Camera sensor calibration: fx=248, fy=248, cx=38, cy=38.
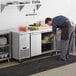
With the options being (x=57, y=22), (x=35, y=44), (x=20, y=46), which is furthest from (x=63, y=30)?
(x=20, y=46)

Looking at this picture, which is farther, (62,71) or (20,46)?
(20,46)

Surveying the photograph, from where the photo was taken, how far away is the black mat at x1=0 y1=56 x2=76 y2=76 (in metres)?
5.27

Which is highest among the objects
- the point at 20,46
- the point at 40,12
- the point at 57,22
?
the point at 40,12

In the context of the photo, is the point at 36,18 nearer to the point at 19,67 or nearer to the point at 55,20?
the point at 55,20

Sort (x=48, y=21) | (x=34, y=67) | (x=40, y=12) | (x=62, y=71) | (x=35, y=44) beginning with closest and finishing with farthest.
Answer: (x=62, y=71) < (x=34, y=67) < (x=35, y=44) < (x=48, y=21) < (x=40, y=12)

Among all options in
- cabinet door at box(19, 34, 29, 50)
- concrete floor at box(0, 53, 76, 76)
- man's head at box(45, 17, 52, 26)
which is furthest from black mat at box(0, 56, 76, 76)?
man's head at box(45, 17, 52, 26)

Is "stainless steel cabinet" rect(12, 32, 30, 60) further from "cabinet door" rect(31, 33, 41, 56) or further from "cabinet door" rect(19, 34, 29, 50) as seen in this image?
"cabinet door" rect(31, 33, 41, 56)

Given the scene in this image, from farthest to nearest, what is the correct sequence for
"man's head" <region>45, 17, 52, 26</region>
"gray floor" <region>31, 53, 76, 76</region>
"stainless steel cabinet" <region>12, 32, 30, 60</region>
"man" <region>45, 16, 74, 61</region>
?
"man's head" <region>45, 17, 52, 26</region> < "man" <region>45, 16, 74, 61</region> < "stainless steel cabinet" <region>12, 32, 30, 60</region> < "gray floor" <region>31, 53, 76, 76</region>

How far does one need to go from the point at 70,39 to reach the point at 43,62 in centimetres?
99

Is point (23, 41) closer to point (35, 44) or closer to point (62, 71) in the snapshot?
point (35, 44)

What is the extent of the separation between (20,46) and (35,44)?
1.45ft

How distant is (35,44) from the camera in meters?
6.31

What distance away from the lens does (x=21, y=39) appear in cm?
605

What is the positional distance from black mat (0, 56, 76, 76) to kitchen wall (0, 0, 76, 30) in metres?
1.17
